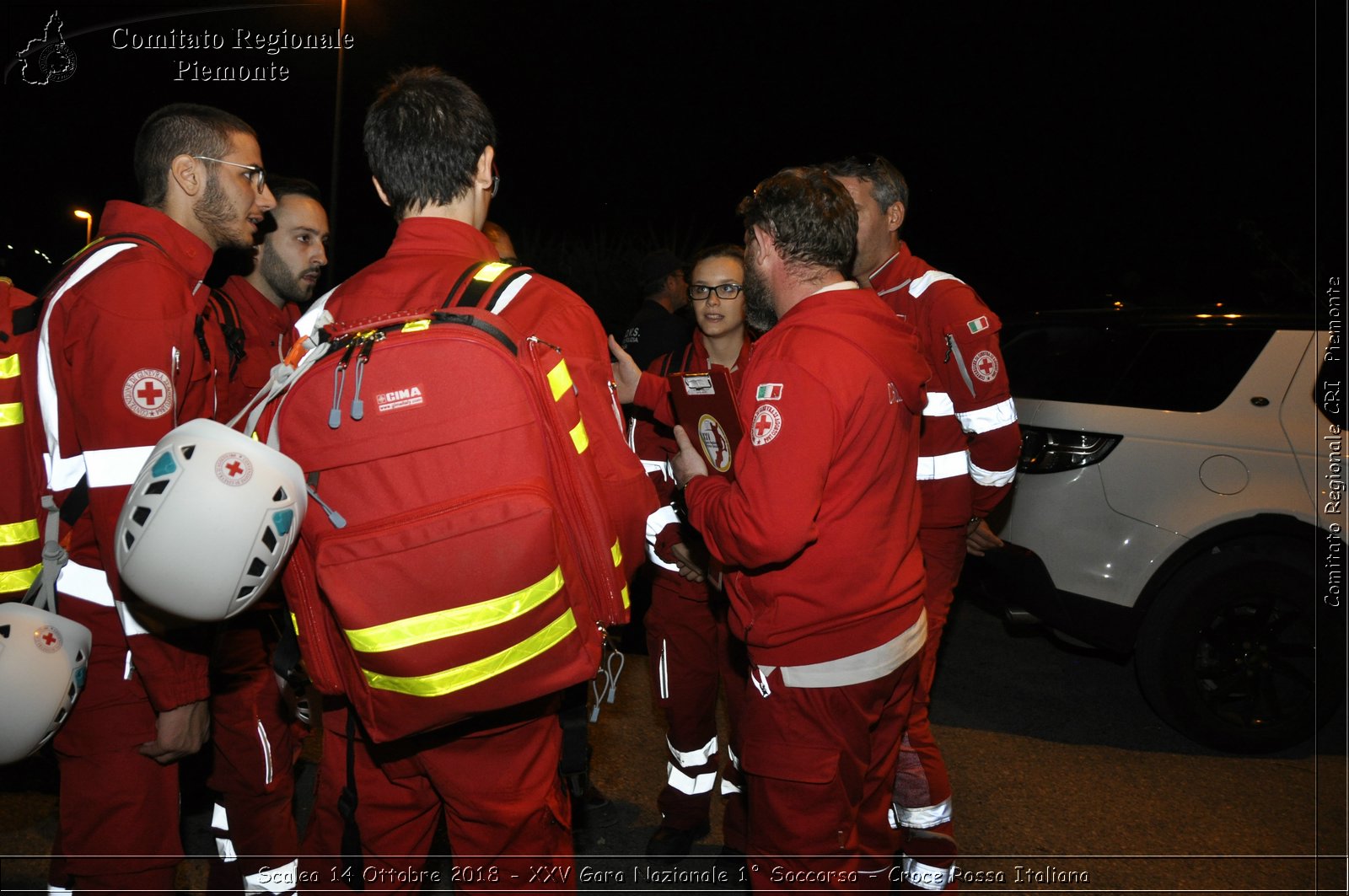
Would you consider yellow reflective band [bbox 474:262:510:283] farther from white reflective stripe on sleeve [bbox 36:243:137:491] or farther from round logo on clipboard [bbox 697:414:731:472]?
white reflective stripe on sleeve [bbox 36:243:137:491]

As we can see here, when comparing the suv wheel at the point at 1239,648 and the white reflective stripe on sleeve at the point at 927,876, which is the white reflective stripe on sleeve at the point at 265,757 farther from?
the suv wheel at the point at 1239,648

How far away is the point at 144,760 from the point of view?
8.32 ft

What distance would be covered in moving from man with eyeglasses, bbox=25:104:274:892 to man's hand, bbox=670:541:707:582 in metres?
1.57

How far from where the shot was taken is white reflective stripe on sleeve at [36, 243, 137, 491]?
245 centimetres

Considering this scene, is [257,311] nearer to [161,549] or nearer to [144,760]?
[144,760]

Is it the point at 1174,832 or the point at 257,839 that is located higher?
the point at 257,839

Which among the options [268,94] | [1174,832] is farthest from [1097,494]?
[268,94]

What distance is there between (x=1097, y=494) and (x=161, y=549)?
4.28 m

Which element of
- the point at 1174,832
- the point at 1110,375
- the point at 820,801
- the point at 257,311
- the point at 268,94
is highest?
the point at 268,94

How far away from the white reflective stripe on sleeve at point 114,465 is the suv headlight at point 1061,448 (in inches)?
154

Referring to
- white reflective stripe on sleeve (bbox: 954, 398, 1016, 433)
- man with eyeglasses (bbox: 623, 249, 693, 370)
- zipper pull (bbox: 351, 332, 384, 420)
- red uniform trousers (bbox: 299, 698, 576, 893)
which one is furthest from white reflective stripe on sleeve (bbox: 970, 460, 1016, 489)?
zipper pull (bbox: 351, 332, 384, 420)

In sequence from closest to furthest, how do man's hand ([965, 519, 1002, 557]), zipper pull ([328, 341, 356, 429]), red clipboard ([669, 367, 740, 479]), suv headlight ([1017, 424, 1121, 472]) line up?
zipper pull ([328, 341, 356, 429]) → red clipboard ([669, 367, 740, 479]) → man's hand ([965, 519, 1002, 557]) → suv headlight ([1017, 424, 1121, 472])

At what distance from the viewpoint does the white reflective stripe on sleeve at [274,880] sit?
10.6 ft

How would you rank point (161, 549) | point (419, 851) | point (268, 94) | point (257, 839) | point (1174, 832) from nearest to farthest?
point (161, 549) → point (419, 851) → point (257, 839) → point (1174, 832) → point (268, 94)
